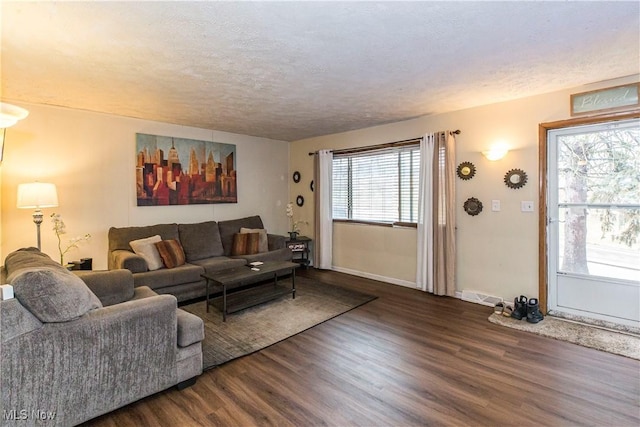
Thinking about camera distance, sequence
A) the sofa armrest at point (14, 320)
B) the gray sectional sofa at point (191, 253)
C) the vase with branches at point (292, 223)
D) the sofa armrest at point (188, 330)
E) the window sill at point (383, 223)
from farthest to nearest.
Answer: the vase with branches at point (292, 223), the window sill at point (383, 223), the gray sectional sofa at point (191, 253), the sofa armrest at point (188, 330), the sofa armrest at point (14, 320)

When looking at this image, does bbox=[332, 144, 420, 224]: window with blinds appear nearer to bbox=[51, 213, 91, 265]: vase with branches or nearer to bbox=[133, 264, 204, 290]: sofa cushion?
bbox=[133, 264, 204, 290]: sofa cushion

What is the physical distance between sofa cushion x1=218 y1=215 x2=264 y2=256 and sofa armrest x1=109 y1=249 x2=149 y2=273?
1.35 metres

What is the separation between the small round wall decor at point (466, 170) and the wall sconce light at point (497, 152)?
10.1 inches

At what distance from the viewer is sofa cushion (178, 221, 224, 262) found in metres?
4.57

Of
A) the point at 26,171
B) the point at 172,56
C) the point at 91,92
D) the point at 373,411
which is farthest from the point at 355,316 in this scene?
the point at 26,171

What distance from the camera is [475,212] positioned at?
3979 mm

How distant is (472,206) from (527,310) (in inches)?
52.2

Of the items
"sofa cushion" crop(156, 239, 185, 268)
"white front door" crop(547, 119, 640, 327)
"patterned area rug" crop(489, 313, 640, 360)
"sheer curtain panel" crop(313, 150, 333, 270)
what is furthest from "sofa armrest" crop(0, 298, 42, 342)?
"white front door" crop(547, 119, 640, 327)

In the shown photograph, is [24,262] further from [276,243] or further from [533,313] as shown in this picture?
[533,313]

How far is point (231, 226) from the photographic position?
5.23 metres

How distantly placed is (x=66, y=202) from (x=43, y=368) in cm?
290

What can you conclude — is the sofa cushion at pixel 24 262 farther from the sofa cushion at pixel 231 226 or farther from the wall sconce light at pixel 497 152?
the wall sconce light at pixel 497 152

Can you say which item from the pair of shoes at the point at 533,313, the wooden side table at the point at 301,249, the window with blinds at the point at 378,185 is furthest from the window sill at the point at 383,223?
the pair of shoes at the point at 533,313

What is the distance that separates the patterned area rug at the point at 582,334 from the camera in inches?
108
